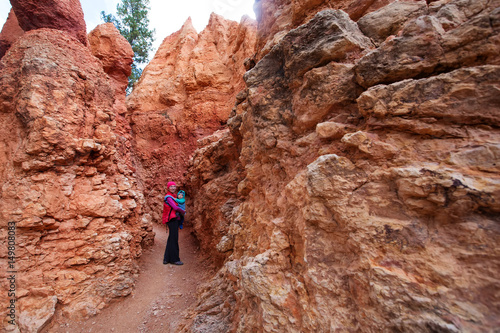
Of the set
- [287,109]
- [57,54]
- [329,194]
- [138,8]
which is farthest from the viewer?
[138,8]

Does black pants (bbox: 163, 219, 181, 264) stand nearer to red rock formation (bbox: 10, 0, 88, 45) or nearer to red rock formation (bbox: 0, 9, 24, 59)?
red rock formation (bbox: 10, 0, 88, 45)

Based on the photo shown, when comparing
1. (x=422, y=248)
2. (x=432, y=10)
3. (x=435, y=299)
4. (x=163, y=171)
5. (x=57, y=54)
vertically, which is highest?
(x=57, y=54)

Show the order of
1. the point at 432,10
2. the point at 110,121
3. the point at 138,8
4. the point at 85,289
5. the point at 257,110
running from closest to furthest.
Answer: the point at 432,10 < the point at 257,110 < the point at 85,289 < the point at 110,121 < the point at 138,8

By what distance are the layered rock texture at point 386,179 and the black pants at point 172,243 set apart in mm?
3563

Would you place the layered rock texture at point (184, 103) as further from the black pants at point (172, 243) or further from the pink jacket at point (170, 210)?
the pink jacket at point (170, 210)

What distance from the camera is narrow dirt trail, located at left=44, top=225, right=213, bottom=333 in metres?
4.11

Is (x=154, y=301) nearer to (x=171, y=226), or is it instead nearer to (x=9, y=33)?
(x=171, y=226)

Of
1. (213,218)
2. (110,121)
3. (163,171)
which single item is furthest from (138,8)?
(213,218)

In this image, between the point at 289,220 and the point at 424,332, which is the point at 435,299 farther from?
the point at 289,220

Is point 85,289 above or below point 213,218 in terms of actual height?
below

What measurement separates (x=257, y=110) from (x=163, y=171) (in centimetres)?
782

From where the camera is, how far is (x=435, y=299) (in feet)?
4.44

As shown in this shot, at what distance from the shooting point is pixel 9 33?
21.5 feet

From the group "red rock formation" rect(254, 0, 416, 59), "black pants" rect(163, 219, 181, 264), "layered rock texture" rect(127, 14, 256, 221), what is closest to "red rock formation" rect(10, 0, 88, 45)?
"layered rock texture" rect(127, 14, 256, 221)
